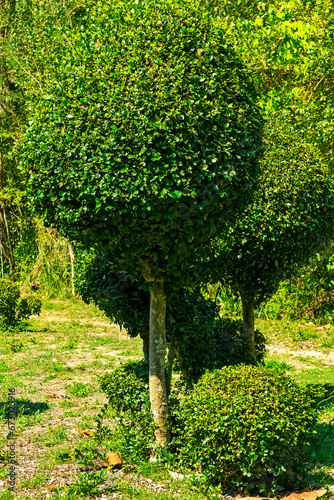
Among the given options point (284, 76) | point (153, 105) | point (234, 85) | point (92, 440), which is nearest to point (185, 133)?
point (153, 105)

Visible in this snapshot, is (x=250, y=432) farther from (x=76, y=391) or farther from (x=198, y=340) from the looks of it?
(x=76, y=391)

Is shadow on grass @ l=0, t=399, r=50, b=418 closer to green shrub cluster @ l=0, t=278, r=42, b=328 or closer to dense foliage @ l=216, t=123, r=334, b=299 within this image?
dense foliage @ l=216, t=123, r=334, b=299

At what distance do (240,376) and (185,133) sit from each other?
2.27m

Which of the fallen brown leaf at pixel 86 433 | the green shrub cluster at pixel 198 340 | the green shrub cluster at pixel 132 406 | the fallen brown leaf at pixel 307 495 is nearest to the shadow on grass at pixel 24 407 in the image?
the fallen brown leaf at pixel 86 433

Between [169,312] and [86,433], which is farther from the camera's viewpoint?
[86,433]

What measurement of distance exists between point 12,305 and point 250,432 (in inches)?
367

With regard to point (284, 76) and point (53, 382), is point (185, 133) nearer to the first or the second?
point (53, 382)

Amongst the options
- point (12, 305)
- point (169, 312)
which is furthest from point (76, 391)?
point (12, 305)

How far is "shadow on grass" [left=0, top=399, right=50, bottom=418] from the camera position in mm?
6981

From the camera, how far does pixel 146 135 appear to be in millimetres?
4520

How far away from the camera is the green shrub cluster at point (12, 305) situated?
500 inches

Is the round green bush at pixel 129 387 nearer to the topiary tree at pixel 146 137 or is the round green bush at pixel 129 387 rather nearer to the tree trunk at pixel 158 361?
the tree trunk at pixel 158 361

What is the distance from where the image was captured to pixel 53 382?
29.2ft

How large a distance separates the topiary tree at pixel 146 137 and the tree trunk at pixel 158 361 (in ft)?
1.44
